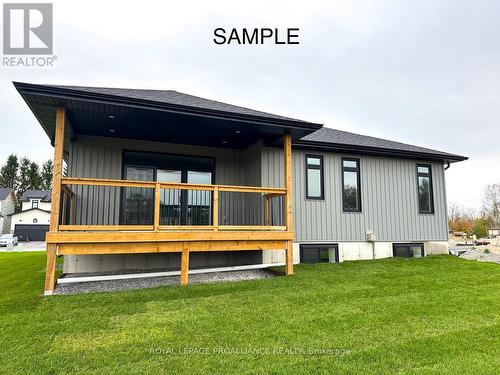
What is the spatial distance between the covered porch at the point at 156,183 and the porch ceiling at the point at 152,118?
2cm

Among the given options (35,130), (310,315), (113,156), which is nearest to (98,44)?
(113,156)

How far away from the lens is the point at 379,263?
7.62 m

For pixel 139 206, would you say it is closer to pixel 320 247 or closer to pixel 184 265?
pixel 184 265

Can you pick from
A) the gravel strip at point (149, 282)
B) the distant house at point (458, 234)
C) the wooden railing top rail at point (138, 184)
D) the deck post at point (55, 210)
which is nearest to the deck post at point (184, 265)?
the gravel strip at point (149, 282)

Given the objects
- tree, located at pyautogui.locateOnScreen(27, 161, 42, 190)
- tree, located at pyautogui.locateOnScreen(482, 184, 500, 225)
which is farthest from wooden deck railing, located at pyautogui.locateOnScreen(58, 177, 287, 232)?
tree, located at pyautogui.locateOnScreen(27, 161, 42, 190)

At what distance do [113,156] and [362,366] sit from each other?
6.32m

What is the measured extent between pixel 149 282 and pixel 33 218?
33.8 metres

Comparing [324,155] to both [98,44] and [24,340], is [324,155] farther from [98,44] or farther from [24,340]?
[98,44]

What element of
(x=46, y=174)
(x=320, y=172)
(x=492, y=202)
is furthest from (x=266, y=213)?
(x=46, y=174)

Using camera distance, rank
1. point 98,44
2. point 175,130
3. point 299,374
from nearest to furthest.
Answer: point 299,374
point 175,130
point 98,44

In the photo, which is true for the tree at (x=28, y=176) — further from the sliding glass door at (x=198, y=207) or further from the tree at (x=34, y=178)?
the sliding glass door at (x=198, y=207)

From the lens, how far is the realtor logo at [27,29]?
24.0 feet

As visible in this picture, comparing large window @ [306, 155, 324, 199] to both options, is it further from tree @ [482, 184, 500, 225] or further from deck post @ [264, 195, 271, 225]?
tree @ [482, 184, 500, 225]

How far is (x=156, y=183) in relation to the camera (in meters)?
5.41
